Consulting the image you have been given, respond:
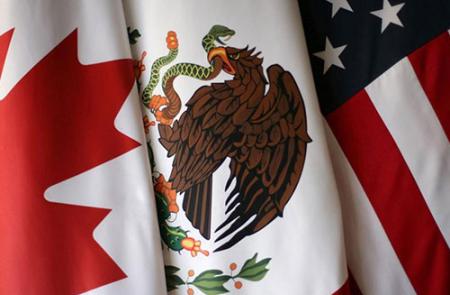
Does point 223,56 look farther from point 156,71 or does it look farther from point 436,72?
point 436,72

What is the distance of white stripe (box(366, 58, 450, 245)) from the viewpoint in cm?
71

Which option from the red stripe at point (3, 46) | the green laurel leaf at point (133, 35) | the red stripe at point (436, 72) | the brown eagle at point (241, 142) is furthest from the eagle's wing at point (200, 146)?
the red stripe at point (436, 72)

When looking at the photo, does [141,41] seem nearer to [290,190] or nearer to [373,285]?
[290,190]

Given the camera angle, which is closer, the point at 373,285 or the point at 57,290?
the point at 57,290

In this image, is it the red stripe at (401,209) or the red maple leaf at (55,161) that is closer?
the red maple leaf at (55,161)

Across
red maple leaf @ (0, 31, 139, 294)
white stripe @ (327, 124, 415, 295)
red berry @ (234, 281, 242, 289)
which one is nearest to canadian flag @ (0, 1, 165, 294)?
red maple leaf @ (0, 31, 139, 294)

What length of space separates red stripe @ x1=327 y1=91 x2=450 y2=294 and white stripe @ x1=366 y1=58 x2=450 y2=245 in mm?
15

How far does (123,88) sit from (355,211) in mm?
510

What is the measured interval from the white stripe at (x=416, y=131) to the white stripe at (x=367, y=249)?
114 mm

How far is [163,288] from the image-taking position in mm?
577

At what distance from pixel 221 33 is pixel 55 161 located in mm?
348

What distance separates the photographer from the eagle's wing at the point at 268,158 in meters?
0.60

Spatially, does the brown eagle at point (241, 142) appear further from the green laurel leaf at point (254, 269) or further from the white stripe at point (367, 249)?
the white stripe at point (367, 249)

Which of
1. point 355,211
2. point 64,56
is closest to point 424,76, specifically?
point 355,211
